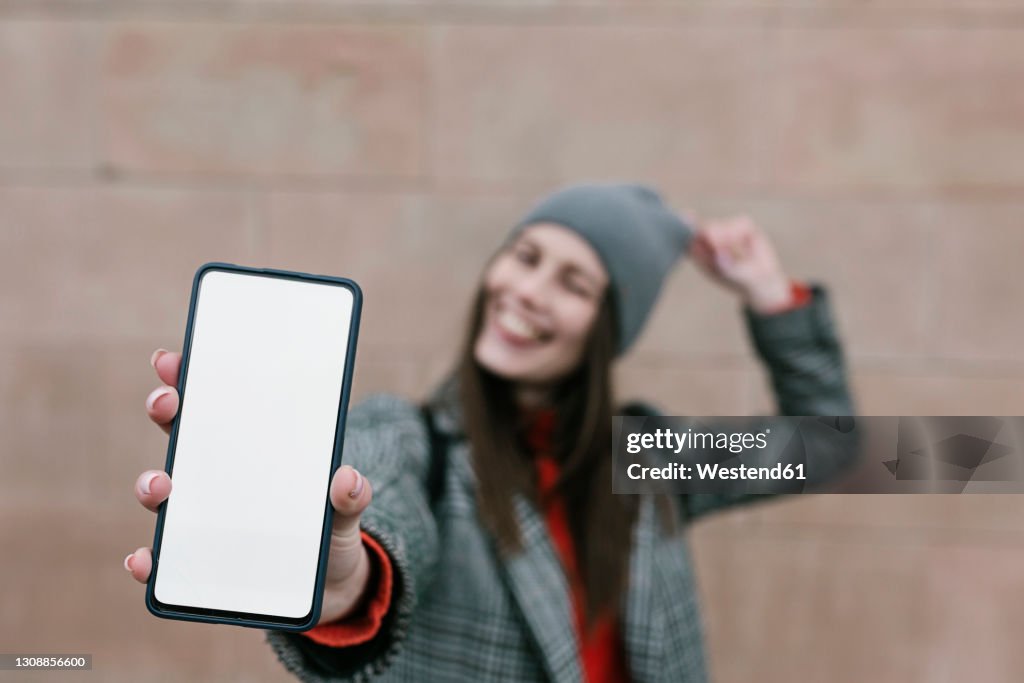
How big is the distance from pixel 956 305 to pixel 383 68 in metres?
1.66

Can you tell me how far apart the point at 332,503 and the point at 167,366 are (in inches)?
8.4

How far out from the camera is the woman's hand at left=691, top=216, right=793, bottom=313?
1538 mm

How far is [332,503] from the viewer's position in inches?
28.4

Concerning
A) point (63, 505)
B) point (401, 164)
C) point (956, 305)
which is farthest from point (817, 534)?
point (63, 505)

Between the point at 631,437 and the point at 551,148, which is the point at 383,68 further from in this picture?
the point at 631,437

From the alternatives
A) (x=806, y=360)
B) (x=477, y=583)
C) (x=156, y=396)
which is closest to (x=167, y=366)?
(x=156, y=396)

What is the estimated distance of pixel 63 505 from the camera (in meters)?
2.17

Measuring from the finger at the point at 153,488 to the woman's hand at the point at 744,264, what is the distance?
1.20 metres

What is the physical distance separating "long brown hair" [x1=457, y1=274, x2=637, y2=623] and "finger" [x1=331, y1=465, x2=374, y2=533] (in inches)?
18.5

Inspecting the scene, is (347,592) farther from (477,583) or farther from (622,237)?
(622,237)

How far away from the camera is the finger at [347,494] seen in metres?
0.71

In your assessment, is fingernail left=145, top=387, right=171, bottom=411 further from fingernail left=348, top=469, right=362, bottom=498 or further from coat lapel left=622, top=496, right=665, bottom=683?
coat lapel left=622, top=496, right=665, bottom=683

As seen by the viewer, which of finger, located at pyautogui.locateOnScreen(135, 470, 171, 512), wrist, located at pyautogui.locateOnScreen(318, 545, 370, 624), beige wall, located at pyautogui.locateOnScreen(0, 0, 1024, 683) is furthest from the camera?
beige wall, located at pyautogui.locateOnScreen(0, 0, 1024, 683)

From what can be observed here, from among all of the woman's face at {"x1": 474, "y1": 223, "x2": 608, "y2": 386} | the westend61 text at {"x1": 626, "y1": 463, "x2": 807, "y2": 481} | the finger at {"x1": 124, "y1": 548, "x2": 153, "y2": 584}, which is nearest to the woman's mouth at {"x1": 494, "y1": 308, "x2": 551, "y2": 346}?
the woman's face at {"x1": 474, "y1": 223, "x2": 608, "y2": 386}
